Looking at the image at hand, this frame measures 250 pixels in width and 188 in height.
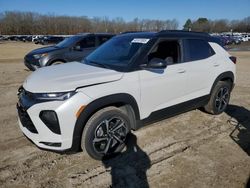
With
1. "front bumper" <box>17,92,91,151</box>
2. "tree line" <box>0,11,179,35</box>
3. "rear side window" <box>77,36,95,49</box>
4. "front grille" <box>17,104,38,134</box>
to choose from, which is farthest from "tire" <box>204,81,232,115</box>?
"tree line" <box>0,11,179,35</box>

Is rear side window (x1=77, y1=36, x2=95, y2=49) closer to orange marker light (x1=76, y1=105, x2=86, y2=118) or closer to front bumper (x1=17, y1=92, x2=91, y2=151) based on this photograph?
front bumper (x1=17, y1=92, x2=91, y2=151)

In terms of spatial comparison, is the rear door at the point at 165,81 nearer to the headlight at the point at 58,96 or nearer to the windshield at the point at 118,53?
the windshield at the point at 118,53

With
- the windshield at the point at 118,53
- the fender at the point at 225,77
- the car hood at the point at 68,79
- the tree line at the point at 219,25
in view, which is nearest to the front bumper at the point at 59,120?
the car hood at the point at 68,79

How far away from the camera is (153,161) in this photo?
349 cm

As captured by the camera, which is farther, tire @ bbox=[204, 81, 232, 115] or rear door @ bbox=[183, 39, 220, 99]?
tire @ bbox=[204, 81, 232, 115]

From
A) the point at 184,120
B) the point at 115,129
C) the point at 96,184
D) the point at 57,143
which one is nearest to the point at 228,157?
the point at 184,120

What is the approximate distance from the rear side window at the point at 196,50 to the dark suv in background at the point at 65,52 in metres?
5.39

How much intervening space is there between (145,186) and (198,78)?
2386 millimetres

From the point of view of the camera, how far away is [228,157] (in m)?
3.63

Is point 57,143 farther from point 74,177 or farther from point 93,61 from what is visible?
point 93,61

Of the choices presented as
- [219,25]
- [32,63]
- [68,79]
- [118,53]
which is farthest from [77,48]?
[219,25]

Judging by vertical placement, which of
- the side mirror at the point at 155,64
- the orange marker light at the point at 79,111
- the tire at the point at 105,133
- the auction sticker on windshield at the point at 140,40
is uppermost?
the auction sticker on windshield at the point at 140,40

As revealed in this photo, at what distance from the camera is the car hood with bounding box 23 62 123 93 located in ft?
10.2

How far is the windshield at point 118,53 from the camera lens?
12.5 feet
